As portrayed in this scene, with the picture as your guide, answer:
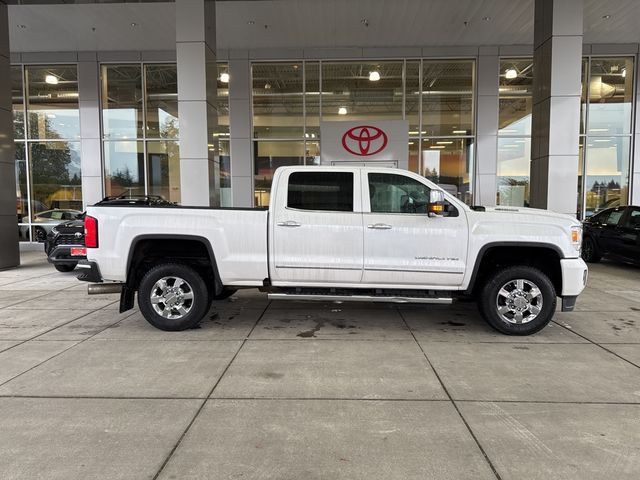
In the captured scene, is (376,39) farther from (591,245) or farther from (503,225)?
(503,225)

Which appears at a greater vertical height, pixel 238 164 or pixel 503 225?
pixel 238 164

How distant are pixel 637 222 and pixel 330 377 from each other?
10040mm

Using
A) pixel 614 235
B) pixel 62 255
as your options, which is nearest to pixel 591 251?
pixel 614 235

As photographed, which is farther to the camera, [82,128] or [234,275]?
[82,128]

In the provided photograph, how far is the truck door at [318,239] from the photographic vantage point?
593 centimetres

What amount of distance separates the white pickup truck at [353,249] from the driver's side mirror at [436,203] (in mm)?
15

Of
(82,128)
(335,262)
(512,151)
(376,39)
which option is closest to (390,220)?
(335,262)

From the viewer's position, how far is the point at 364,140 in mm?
13469

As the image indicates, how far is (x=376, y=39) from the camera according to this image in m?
15.5

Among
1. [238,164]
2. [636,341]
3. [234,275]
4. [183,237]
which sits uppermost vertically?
[238,164]

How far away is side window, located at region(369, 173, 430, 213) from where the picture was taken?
19.6 feet

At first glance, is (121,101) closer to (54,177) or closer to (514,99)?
(54,177)

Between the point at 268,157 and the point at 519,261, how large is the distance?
1218 centimetres

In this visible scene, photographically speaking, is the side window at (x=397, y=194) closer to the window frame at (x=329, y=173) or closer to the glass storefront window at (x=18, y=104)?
the window frame at (x=329, y=173)
